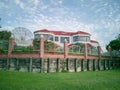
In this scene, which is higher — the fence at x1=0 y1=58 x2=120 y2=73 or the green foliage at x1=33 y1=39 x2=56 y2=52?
the green foliage at x1=33 y1=39 x2=56 y2=52

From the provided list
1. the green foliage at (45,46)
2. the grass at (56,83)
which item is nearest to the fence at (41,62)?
the green foliage at (45,46)

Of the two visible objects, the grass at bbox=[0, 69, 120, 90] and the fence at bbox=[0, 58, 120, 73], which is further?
the fence at bbox=[0, 58, 120, 73]

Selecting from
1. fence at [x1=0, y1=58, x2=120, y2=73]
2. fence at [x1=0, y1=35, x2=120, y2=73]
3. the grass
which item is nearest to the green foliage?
fence at [x1=0, y1=35, x2=120, y2=73]

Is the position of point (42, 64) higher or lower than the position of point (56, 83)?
higher

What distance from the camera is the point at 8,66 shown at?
18.1 m

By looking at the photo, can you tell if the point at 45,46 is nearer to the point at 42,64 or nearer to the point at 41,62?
the point at 41,62

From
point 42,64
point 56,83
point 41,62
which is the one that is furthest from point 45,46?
point 56,83

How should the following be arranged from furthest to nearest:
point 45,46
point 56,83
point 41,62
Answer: point 45,46
point 41,62
point 56,83

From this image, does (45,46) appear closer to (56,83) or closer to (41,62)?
(41,62)

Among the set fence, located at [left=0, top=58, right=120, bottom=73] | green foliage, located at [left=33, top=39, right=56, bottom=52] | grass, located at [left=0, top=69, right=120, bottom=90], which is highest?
green foliage, located at [left=33, top=39, right=56, bottom=52]

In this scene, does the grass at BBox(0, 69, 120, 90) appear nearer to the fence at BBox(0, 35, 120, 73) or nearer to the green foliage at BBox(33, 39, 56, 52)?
the fence at BBox(0, 35, 120, 73)

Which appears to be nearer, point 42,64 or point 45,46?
point 42,64

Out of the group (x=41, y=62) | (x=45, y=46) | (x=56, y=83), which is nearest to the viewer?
(x=56, y=83)

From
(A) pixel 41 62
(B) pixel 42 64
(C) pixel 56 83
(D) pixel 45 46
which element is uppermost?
(D) pixel 45 46
